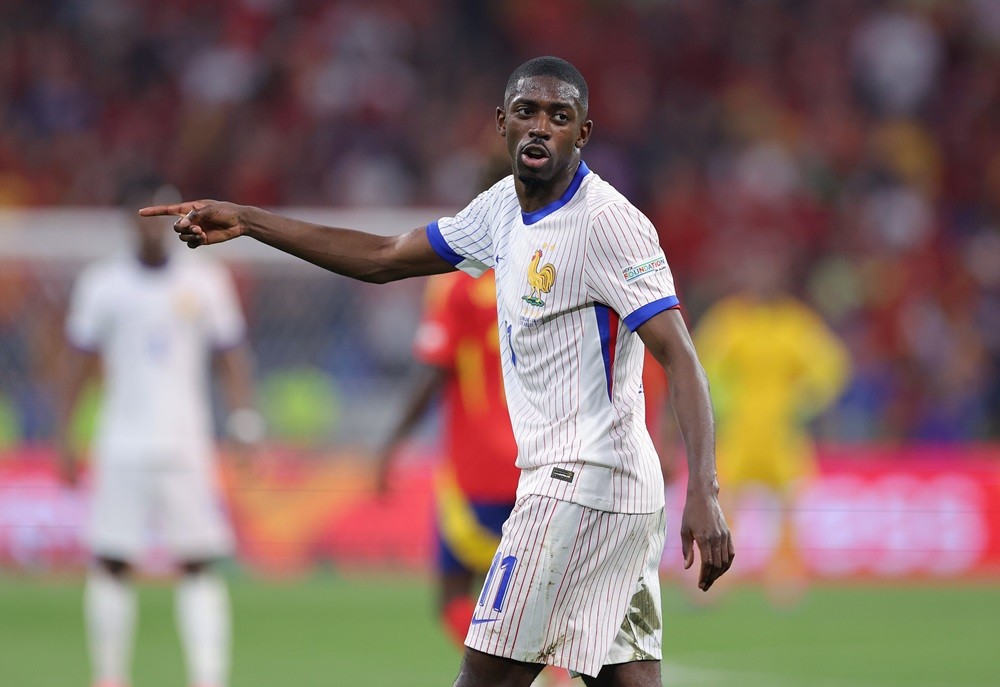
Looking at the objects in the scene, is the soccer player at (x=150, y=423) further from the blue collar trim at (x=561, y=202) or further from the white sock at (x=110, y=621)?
the blue collar trim at (x=561, y=202)

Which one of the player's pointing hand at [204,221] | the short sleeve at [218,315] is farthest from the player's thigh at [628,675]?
the short sleeve at [218,315]

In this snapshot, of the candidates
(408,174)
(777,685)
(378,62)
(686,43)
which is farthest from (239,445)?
(686,43)

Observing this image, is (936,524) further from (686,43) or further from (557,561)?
(557,561)

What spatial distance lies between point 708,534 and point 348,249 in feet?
5.01

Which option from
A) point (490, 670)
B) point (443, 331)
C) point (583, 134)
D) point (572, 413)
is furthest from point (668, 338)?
point (443, 331)

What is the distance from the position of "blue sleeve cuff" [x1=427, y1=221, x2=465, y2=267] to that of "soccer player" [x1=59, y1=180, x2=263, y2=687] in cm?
360

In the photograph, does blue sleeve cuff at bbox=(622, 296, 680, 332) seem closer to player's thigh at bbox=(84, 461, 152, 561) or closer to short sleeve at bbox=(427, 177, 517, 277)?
short sleeve at bbox=(427, 177, 517, 277)

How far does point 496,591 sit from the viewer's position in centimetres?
457

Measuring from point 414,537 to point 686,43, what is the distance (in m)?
8.49

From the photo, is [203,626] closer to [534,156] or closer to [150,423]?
[150,423]

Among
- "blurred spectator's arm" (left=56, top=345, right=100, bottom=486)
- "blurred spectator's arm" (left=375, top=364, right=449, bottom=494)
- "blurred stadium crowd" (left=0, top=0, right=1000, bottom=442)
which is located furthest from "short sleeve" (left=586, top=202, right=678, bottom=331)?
"blurred stadium crowd" (left=0, top=0, right=1000, bottom=442)

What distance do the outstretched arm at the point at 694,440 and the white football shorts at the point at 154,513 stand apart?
446 cm

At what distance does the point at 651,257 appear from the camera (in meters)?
4.40

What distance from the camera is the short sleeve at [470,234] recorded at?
193 inches
